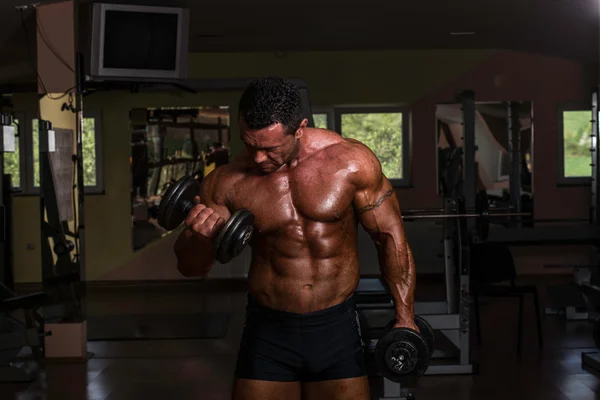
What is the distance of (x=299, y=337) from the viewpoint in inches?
74.9

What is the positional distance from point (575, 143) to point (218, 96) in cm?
293

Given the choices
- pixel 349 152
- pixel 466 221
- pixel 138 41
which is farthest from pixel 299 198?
pixel 138 41

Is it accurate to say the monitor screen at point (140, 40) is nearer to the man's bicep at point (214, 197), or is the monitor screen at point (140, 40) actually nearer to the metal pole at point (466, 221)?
the metal pole at point (466, 221)

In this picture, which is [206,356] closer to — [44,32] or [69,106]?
[69,106]

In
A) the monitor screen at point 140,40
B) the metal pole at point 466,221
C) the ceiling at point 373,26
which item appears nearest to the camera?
the metal pole at point 466,221

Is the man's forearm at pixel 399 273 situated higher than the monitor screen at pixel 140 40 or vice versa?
the monitor screen at pixel 140 40

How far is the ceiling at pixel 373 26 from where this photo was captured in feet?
14.4

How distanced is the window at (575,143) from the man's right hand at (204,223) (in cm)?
554

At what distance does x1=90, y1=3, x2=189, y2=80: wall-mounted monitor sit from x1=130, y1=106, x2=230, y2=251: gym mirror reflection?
2.51 metres

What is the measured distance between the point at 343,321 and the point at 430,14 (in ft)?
10.6

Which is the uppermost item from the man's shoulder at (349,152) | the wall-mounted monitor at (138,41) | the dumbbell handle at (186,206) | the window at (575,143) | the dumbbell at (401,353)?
the wall-mounted monitor at (138,41)

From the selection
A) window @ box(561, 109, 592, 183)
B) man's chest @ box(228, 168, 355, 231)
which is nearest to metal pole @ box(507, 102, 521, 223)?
window @ box(561, 109, 592, 183)

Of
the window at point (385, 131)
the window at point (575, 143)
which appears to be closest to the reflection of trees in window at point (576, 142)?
the window at point (575, 143)

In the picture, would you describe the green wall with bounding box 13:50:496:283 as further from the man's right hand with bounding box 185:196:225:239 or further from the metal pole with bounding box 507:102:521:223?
the man's right hand with bounding box 185:196:225:239
